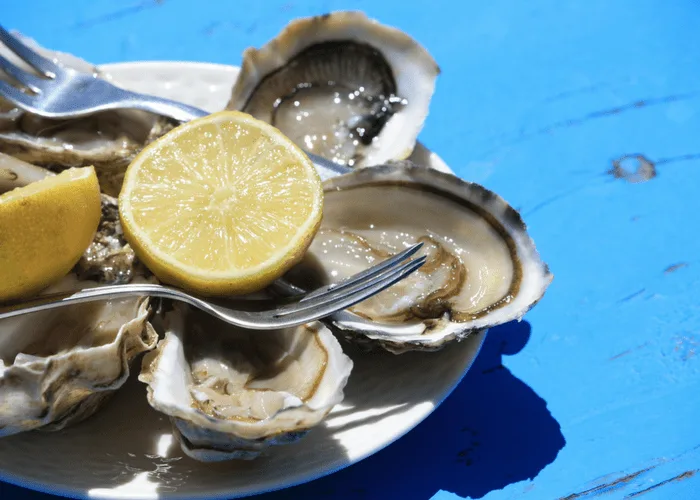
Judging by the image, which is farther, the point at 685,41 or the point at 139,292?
the point at 685,41

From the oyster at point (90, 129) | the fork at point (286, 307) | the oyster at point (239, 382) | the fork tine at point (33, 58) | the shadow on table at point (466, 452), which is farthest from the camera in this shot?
the fork tine at point (33, 58)

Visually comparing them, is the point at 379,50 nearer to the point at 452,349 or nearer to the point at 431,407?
the point at 452,349

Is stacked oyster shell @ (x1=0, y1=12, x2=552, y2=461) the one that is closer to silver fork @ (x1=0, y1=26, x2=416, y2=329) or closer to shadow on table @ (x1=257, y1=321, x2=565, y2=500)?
silver fork @ (x1=0, y1=26, x2=416, y2=329)

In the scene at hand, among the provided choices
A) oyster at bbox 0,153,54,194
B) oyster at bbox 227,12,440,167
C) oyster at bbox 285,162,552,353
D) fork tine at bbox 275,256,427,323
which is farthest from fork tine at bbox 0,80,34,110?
fork tine at bbox 275,256,427,323

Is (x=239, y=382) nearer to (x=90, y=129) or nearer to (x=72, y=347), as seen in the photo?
(x=72, y=347)

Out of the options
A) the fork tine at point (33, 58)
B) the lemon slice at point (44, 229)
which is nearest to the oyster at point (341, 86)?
the fork tine at point (33, 58)

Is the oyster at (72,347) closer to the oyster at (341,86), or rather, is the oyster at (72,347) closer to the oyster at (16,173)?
the oyster at (16,173)

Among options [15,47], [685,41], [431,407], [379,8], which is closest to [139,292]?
[431,407]
